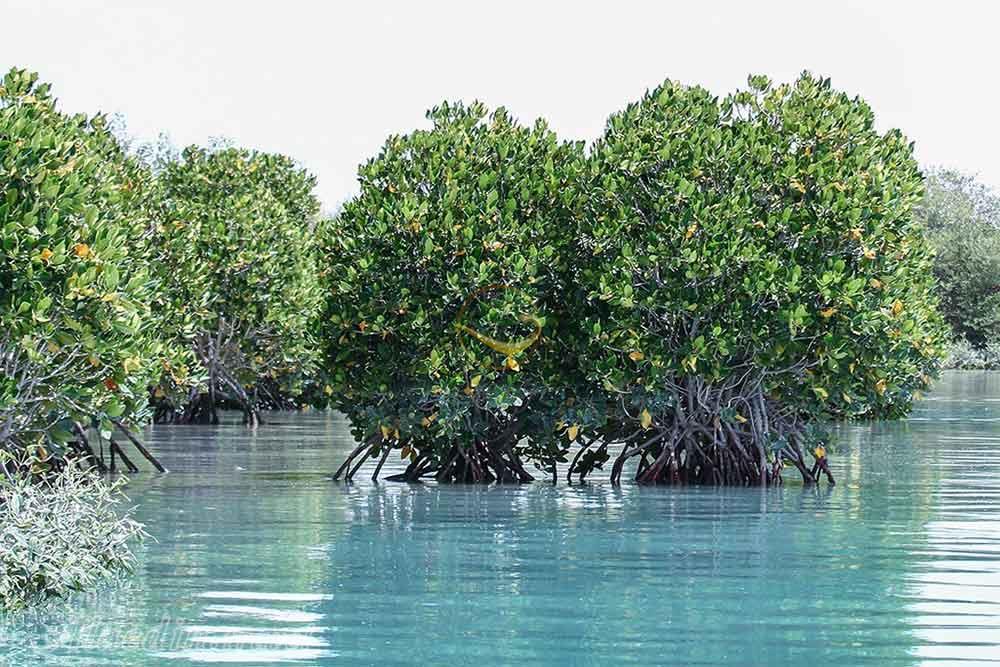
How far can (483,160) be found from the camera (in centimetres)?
2473

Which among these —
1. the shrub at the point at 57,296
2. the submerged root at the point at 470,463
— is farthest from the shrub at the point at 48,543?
the submerged root at the point at 470,463

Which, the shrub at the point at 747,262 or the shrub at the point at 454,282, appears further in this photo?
the shrub at the point at 454,282

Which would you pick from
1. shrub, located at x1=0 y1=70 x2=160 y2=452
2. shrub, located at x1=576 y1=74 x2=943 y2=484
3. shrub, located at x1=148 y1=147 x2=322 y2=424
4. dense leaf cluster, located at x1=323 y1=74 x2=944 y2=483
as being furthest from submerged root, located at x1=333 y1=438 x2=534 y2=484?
shrub, located at x1=148 y1=147 x2=322 y2=424

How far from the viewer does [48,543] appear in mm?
14641

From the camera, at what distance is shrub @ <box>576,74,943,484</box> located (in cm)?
2344

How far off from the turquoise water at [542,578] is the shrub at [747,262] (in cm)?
131

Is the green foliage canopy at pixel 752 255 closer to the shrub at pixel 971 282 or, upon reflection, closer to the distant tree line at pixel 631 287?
the distant tree line at pixel 631 287

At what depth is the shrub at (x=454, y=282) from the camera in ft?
78.8

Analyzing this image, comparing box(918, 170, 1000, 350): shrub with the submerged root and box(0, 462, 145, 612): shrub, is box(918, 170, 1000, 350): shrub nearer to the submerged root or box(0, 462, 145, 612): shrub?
the submerged root

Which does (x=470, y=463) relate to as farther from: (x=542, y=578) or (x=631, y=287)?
(x=542, y=578)

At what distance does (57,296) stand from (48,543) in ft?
15.8

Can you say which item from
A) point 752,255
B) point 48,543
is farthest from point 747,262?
point 48,543

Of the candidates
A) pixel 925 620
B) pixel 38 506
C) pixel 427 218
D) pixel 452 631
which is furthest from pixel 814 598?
pixel 427 218

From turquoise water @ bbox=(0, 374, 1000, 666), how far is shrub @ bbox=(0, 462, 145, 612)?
0.24 m
